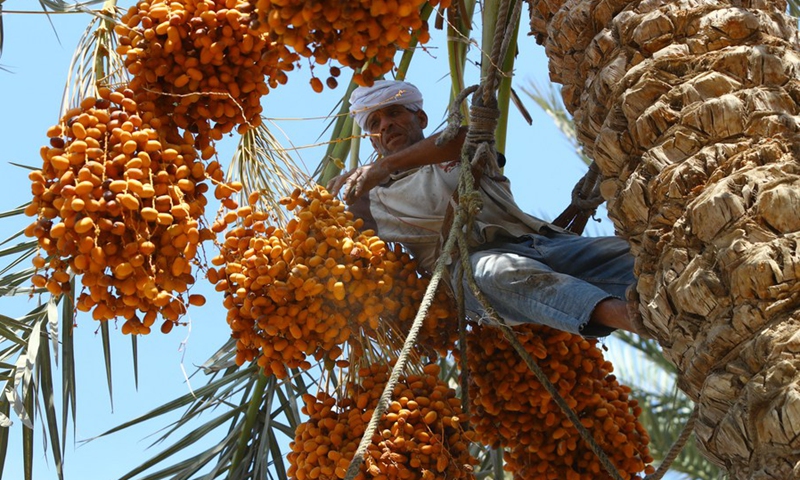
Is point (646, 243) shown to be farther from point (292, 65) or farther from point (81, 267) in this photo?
point (81, 267)

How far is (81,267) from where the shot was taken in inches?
76.8

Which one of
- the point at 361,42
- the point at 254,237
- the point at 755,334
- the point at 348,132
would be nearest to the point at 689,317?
the point at 755,334

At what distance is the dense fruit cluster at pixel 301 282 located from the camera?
2.39 meters

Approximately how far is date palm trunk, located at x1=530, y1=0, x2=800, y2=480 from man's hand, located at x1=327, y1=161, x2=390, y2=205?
0.84 metres

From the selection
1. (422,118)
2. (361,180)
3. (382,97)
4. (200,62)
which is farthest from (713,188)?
(422,118)

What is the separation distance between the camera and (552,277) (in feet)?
8.26

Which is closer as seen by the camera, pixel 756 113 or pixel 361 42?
pixel 756 113

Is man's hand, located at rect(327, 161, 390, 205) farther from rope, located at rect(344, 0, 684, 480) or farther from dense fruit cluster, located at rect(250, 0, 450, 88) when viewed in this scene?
dense fruit cluster, located at rect(250, 0, 450, 88)

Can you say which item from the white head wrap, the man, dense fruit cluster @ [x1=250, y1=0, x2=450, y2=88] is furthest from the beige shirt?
dense fruit cluster @ [x1=250, y1=0, x2=450, y2=88]

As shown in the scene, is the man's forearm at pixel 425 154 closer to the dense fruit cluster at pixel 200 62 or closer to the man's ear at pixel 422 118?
the man's ear at pixel 422 118

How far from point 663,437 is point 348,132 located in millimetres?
3907

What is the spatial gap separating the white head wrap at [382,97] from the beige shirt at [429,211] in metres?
0.25

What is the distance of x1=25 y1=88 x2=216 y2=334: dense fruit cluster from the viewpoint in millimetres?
1944

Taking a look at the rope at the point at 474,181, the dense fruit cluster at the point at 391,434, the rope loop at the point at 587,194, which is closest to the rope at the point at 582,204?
the rope loop at the point at 587,194
